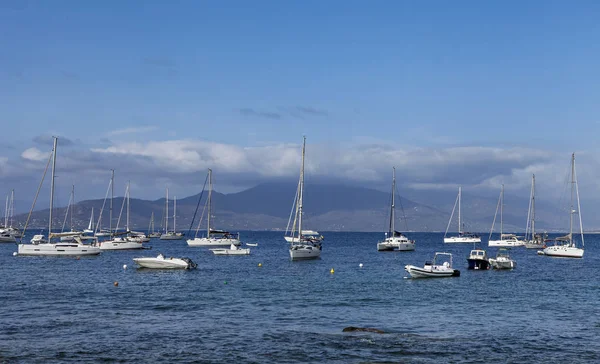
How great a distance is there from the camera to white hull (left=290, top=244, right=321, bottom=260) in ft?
366

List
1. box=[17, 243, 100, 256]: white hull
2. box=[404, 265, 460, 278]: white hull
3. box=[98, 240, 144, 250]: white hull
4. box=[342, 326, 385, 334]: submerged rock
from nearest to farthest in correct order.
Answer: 1. box=[342, 326, 385, 334]: submerged rock
2. box=[404, 265, 460, 278]: white hull
3. box=[17, 243, 100, 256]: white hull
4. box=[98, 240, 144, 250]: white hull

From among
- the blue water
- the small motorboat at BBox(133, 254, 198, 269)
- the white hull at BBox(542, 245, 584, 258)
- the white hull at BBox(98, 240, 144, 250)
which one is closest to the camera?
the blue water

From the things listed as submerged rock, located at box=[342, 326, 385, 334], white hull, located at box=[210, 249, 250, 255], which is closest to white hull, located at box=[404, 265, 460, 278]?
submerged rock, located at box=[342, 326, 385, 334]

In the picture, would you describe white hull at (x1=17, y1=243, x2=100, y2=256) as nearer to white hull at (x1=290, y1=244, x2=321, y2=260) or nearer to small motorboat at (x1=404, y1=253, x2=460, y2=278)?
white hull at (x1=290, y1=244, x2=321, y2=260)

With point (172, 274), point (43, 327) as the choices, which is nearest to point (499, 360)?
point (43, 327)

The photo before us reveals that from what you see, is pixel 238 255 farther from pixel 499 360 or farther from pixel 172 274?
pixel 499 360

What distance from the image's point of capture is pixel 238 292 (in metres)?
64.7

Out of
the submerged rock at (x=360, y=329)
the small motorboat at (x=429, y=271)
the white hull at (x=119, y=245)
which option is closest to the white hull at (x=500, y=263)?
the small motorboat at (x=429, y=271)

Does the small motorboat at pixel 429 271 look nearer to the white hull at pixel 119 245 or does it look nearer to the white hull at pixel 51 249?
the white hull at pixel 51 249

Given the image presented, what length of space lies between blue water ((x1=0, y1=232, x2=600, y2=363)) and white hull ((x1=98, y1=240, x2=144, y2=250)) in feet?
187

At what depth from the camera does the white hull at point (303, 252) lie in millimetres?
111456

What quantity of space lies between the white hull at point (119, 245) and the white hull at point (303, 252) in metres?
48.8

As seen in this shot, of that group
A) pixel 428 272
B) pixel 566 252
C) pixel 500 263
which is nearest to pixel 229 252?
pixel 500 263

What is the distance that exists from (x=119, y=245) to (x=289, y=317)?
103m
